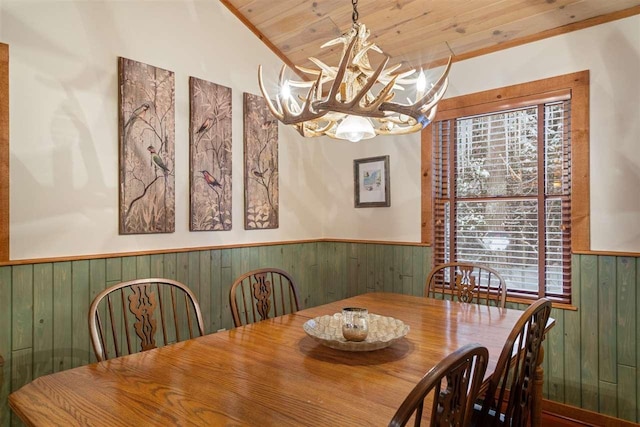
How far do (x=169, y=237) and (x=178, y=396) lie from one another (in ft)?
5.44

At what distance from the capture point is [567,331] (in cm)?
249

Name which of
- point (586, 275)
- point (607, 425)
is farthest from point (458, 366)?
point (607, 425)

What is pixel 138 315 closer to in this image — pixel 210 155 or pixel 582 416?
pixel 210 155

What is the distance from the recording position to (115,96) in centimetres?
237

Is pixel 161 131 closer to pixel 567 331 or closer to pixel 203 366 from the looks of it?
pixel 203 366

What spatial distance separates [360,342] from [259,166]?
2.00 m

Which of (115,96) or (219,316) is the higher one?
(115,96)

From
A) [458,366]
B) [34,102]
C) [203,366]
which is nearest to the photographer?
[458,366]

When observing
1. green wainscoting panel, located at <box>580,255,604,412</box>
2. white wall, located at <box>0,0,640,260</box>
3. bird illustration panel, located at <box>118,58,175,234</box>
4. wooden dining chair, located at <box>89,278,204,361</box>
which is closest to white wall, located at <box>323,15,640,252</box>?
white wall, located at <box>0,0,640,260</box>

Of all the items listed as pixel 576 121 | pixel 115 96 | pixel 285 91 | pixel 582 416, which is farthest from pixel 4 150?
pixel 582 416

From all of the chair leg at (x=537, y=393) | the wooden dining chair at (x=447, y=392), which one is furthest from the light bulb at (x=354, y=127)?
the chair leg at (x=537, y=393)

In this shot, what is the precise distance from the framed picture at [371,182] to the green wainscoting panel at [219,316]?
60 centimetres

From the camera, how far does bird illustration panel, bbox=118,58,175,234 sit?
7.83ft

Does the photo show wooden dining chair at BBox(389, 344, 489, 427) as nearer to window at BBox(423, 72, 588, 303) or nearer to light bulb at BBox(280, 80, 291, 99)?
light bulb at BBox(280, 80, 291, 99)
